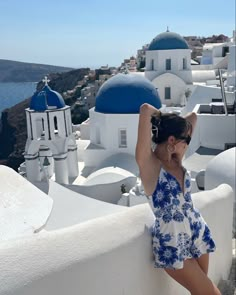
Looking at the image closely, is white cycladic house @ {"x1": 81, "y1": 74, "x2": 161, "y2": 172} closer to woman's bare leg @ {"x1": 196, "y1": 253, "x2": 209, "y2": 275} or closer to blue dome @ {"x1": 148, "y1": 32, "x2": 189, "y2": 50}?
blue dome @ {"x1": 148, "y1": 32, "x2": 189, "y2": 50}

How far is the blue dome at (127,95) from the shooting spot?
13.4m

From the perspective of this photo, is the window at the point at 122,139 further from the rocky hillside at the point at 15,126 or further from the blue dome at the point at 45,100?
the rocky hillside at the point at 15,126

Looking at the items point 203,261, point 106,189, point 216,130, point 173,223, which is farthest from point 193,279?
point 216,130

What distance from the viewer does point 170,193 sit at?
7.50 ft

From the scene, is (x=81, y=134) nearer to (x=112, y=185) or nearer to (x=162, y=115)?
(x=112, y=185)

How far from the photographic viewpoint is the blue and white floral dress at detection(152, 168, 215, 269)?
2273 mm

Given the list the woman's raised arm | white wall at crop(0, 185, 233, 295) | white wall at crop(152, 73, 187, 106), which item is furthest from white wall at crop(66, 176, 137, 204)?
white wall at crop(152, 73, 187, 106)

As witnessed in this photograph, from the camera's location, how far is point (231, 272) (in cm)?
380

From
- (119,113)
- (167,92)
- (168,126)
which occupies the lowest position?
(119,113)

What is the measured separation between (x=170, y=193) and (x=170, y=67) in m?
21.5

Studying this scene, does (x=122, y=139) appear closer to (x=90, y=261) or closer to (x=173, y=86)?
(x=173, y=86)

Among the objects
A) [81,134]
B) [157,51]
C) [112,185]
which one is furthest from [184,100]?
[112,185]

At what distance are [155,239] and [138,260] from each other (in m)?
0.16

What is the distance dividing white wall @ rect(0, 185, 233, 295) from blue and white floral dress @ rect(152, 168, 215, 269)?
128mm
